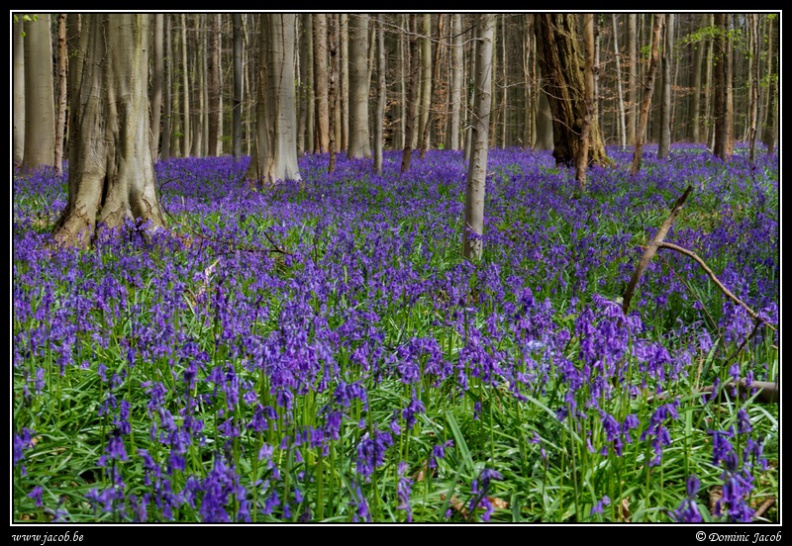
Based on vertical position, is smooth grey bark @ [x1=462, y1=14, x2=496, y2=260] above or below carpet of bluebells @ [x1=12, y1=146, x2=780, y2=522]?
above

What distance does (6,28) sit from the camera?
3635 millimetres

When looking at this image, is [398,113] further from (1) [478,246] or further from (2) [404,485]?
(2) [404,485]

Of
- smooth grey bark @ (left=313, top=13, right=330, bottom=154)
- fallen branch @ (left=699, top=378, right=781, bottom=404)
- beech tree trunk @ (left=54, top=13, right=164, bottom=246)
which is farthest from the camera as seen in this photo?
smooth grey bark @ (left=313, top=13, right=330, bottom=154)

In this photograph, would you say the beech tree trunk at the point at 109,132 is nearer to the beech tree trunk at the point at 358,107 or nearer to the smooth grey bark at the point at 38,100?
the smooth grey bark at the point at 38,100

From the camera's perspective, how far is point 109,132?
6914 millimetres

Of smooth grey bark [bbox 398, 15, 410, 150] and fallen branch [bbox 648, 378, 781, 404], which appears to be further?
smooth grey bark [bbox 398, 15, 410, 150]

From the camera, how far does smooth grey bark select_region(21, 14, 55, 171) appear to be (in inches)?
617

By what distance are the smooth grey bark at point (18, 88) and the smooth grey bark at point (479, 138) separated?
1359 cm

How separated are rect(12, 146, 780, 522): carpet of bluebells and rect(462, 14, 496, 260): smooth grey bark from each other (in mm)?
223

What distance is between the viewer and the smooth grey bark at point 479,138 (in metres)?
5.91

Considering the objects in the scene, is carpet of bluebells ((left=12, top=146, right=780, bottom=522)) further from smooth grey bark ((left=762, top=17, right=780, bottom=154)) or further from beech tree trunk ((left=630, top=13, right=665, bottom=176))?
smooth grey bark ((left=762, top=17, right=780, bottom=154))

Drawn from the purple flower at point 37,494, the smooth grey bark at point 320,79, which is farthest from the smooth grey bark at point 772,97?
the purple flower at point 37,494

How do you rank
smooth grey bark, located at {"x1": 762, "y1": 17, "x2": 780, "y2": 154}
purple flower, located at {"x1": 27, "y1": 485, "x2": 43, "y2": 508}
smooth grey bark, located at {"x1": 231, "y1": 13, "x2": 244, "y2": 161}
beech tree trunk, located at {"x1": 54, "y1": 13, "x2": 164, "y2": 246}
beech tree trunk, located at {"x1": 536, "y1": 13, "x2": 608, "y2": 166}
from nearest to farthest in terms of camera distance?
purple flower, located at {"x1": 27, "y1": 485, "x2": 43, "y2": 508}
beech tree trunk, located at {"x1": 54, "y1": 13, "x2": 164, "y2": 246}
beech tree trunk, located at {"x1": 536, "y1": 13, "x2": 608, "y2": 166}
smooth grey bark, located at {"x1": 762, "y1": 17, "x2": 780, "y2": 154}
smooth grey bark, located at {"x1": 231, "y1": 13, "x2": 244, "y2": 161}

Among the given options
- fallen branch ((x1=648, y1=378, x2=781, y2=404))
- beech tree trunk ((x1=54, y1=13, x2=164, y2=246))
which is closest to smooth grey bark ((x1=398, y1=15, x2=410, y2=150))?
beech tree trunk ((x1=54, y1=13, x2=164, y2=246))
